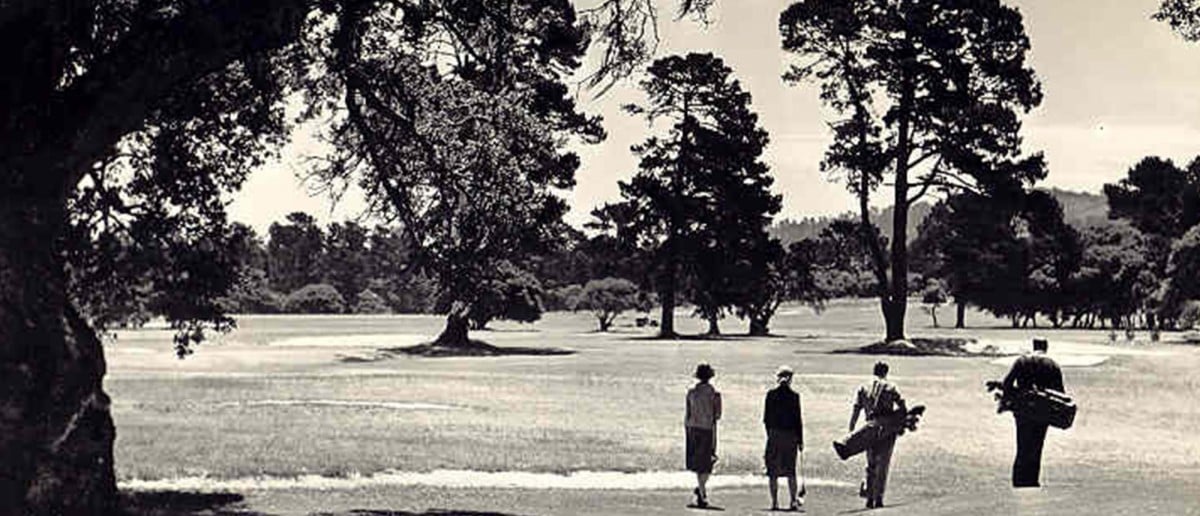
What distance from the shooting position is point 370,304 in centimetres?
15188

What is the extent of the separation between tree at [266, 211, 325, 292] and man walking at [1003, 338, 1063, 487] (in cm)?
16700

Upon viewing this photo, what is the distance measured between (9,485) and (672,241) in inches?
2939

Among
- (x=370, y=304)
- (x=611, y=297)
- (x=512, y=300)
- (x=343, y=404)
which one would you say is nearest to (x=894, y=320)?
(x=512, y=300)

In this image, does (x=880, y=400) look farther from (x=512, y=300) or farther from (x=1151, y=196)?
(x=1151, y=196)

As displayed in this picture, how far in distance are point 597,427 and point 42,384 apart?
738 inches

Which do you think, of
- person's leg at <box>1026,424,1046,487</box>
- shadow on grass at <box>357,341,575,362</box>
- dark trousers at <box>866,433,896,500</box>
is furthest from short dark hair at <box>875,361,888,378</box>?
shadow on grass at <box>357,341,575,362</box>

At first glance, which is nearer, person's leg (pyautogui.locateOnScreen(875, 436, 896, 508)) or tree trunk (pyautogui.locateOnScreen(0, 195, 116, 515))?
tree trunk (pyautogui.locateOnScreen(0, 195, 116, 515))

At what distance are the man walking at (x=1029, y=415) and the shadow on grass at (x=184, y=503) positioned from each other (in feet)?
30.0

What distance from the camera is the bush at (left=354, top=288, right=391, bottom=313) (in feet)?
494

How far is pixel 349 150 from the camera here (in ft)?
70.8

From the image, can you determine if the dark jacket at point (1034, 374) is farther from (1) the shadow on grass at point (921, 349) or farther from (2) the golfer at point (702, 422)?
(1) the shadow on grass at point (921, 349)

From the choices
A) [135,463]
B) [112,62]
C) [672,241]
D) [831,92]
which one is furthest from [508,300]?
[112,62]

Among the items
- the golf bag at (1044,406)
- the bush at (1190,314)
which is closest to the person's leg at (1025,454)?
the golf bag at (1044,406)

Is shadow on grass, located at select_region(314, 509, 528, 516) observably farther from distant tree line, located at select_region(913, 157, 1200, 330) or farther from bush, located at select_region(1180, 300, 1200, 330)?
distant tree line, located at select_region(913, 157, 1200, 330)
